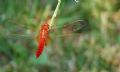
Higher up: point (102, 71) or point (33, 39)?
point (33, 39)

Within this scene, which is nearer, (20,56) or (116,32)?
(20,56)

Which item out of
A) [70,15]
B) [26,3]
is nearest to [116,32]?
[70,15]

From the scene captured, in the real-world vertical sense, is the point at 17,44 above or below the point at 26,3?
below

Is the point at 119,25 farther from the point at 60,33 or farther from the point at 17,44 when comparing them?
the point at 17,44

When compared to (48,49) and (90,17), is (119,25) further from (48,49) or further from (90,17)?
(48,49)

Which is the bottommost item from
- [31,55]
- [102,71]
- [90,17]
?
[102,71]

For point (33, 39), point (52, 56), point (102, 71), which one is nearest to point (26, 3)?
point (33, 39)
